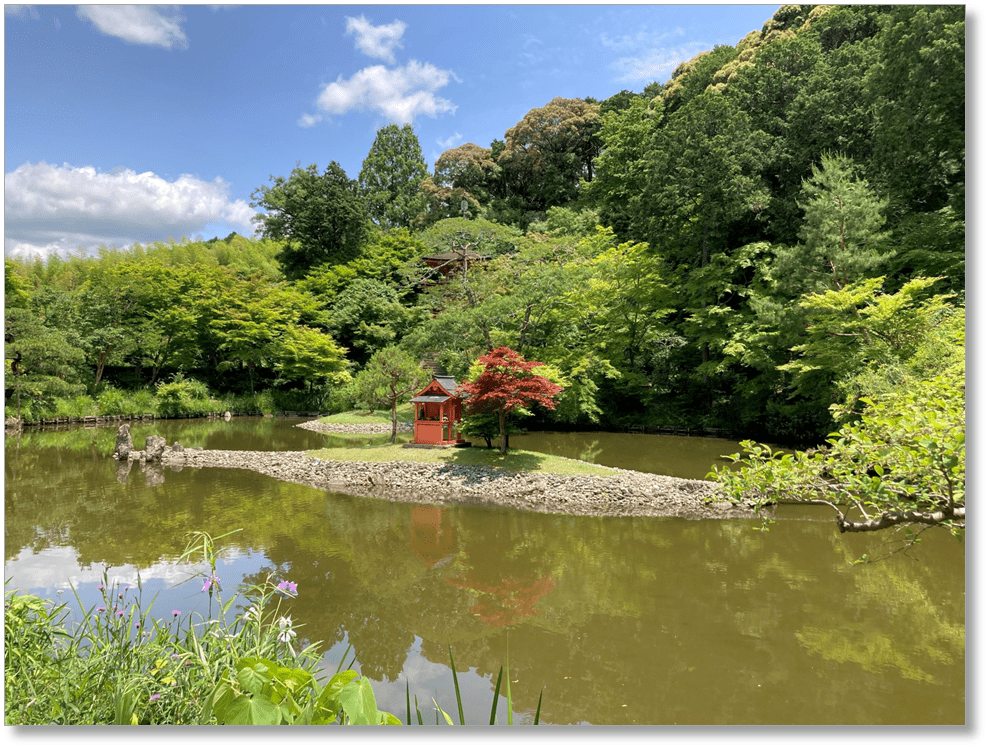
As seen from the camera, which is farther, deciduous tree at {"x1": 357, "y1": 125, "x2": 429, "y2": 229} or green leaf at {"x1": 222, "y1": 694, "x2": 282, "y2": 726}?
deciduous tree at {"x1": 357, "y1": 125, "x2": 429, "y2": 229}

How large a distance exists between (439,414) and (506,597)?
601cm

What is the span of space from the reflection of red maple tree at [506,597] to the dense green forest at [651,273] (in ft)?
10.8

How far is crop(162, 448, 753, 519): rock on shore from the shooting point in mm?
6992

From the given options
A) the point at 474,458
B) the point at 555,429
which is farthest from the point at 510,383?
the point at 555,429

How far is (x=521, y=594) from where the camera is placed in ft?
14.7

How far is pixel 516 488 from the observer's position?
25.1 ft

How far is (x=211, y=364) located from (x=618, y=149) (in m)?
17.8

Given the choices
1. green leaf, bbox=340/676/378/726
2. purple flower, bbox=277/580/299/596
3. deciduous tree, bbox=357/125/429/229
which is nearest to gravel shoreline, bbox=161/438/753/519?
purple flower, bbox=277/580/299/596

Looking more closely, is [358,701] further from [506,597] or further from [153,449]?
[153,449]

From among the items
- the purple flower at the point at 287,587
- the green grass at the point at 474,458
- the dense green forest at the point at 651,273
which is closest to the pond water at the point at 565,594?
the purple flower at the point at 287,587

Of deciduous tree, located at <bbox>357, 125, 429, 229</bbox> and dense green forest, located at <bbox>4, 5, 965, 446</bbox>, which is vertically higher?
deciduous tree, located at <bbox>357, 125, 429, 229</bbox>

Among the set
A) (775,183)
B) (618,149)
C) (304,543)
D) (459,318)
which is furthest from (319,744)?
Result: (618,149)

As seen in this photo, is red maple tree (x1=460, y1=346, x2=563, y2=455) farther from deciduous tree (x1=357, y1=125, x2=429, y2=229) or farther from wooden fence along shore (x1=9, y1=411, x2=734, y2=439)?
deciduous tree (x1=357, y1=125, x2=429, y2=229)

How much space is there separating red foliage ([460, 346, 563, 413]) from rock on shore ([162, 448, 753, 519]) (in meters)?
1.25
